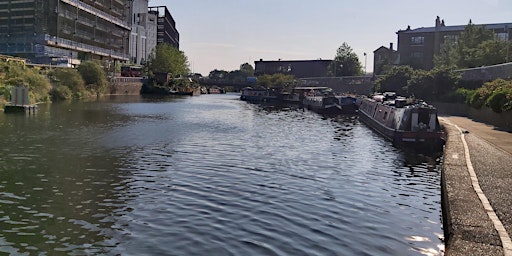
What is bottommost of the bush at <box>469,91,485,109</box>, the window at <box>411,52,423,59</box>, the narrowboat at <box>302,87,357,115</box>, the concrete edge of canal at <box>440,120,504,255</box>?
the concrete edge of canal at <box>440,120,504,255</box>

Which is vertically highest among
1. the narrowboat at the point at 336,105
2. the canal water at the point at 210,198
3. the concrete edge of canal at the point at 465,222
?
the narrowboat at the point at 336,105

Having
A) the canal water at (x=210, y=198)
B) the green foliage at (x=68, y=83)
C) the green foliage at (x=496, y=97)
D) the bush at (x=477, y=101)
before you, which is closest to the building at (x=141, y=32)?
the green foliage at (x=68, y=83)

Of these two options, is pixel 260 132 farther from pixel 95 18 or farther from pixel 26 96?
pixel 95 18

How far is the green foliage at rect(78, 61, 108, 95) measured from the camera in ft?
243

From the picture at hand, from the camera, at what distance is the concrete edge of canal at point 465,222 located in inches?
326

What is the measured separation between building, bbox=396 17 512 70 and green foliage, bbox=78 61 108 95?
60967mm

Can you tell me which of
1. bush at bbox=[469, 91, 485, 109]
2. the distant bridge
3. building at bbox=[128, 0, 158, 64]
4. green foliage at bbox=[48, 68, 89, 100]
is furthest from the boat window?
building at bbox=[128, 0, 158, 64]

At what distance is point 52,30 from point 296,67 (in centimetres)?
8683

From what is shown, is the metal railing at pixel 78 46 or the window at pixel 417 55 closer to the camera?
the metal railing at pixel 78 46

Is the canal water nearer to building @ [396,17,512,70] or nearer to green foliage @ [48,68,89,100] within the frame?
green foliage @ [48,68,89,100]

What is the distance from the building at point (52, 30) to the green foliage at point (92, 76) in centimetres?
528

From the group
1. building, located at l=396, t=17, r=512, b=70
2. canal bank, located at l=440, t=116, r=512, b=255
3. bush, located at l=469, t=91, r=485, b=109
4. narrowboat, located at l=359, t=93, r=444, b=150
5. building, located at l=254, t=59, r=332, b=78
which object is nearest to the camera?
canal bank, located at l=440, t=116, r=512, b=255

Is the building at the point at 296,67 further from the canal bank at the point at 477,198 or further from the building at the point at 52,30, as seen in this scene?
the canal bank at the point at 477,198

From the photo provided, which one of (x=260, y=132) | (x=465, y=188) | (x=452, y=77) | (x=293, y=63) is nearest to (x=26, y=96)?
(x=260, y=132)
